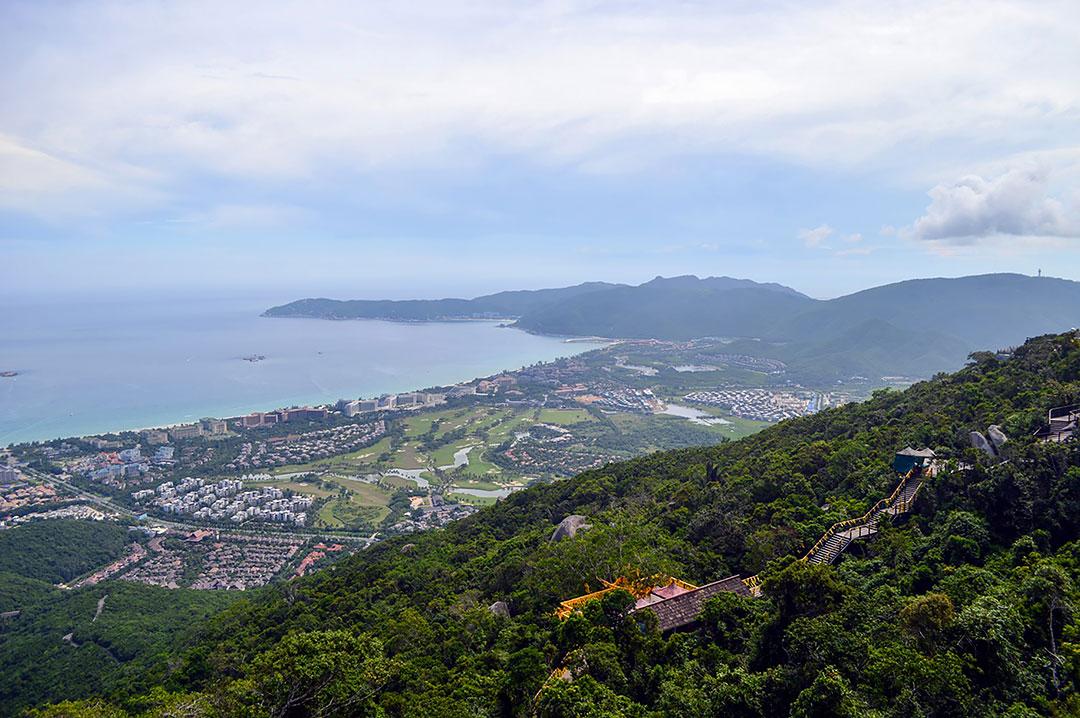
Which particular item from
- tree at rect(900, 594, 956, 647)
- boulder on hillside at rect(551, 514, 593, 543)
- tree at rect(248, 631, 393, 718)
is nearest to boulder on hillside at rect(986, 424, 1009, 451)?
tree at rect(900, 594, 956, 647)

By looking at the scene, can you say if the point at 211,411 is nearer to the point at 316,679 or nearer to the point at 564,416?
the point at 564,416

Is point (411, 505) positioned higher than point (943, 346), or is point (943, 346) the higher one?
point (943, 346)

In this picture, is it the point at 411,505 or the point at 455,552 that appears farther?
the point at 411,505

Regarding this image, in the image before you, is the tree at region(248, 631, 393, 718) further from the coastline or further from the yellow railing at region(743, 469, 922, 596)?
the coastline

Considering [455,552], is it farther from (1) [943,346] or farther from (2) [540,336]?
(2) [540,336]

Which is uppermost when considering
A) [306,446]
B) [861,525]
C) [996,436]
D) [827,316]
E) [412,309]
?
[412,309]

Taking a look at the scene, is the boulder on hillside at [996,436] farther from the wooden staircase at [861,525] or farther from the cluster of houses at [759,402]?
the cluster of houses at [759,402]

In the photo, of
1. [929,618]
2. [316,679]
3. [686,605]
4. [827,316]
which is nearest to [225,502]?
[316,679]

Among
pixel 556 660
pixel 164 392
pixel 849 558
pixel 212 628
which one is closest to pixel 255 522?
pixel 212 628
